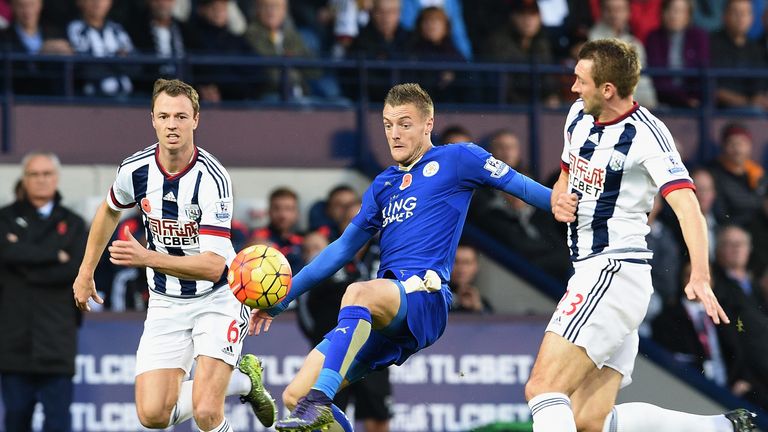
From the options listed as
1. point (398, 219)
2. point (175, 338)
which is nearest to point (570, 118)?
point (398, 219)

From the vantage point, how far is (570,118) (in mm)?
8680

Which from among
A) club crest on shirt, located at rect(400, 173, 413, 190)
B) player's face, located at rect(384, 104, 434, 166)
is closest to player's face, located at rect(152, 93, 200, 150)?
player's face, located at rect(384, 104, 434, 166)

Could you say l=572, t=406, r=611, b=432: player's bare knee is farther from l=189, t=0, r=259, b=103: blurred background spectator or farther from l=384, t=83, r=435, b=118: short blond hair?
l=189, t=0, r=259, b=103: blurred background spectator

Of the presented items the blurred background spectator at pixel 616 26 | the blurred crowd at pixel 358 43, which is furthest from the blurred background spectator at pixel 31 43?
the blurred background spectator at pixel 616 26

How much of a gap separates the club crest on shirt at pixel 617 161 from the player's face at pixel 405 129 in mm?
1213

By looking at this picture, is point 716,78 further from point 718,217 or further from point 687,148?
point 718,217

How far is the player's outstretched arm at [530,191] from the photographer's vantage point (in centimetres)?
875

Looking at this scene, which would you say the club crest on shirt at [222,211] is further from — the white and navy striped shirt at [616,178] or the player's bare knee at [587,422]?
the player's bare knee at [587,422]

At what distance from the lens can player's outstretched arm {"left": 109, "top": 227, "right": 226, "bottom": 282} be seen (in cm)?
886

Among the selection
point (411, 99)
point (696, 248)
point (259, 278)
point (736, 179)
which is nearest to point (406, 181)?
point (411, 99)

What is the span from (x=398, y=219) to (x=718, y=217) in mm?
6221

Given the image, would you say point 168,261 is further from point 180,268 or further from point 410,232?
point 410,232

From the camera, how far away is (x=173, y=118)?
9.41 m

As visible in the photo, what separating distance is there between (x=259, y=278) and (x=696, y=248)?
2508mm
